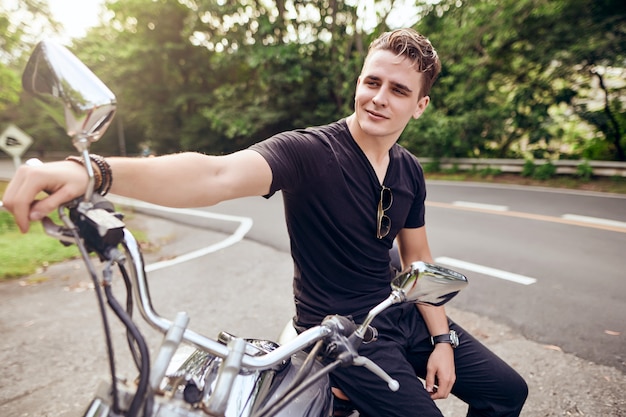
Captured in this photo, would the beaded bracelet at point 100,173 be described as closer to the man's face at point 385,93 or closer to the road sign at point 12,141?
the road sign at point 12,141

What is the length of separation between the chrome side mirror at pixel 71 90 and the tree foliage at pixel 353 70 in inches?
521

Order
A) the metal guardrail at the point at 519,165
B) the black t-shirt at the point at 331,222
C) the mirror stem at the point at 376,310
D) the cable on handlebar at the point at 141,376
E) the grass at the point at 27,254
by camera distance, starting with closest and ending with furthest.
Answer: the cable on handlebar at the point at 141,376 < the mirror stem at the point at 376,310 < the black t-shirt at the point at 331,222 < the grass at the point at 27,254 < the metal guardrail at the point at 519,165

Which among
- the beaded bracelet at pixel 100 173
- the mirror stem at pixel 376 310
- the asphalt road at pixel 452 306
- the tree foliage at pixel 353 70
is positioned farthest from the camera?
the tree foliage at pixel 353 70

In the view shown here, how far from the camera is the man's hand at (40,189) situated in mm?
728

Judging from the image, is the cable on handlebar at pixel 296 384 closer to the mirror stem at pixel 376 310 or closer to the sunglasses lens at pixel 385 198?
the mirror stem at pixel 376 310

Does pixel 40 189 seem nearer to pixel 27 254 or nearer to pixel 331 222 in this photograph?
pixel 331 222

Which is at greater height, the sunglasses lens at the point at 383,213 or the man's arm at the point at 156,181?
the man's arm at the point at 156,181

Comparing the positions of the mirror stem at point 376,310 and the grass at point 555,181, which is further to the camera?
the grass at point 555,181

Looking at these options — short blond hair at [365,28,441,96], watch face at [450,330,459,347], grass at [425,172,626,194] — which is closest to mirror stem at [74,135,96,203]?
short blond hair at [365,28,441,96]

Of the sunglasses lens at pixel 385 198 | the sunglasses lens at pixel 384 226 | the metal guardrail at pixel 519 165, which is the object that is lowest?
the metal guardrail at pixel 519 165

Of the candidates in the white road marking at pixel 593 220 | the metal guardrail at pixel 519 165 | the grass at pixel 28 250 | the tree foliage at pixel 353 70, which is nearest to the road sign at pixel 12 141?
the grass at pixel 28 250

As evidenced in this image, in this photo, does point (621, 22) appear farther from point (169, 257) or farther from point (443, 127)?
point (169, 257)

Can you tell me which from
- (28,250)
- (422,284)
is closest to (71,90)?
(422,284)

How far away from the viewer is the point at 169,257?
18.1 feet
